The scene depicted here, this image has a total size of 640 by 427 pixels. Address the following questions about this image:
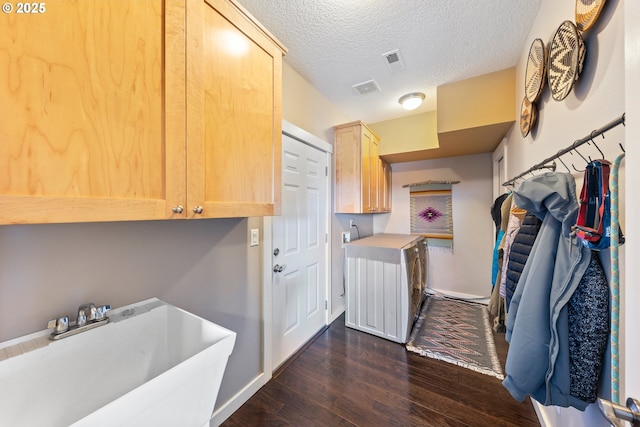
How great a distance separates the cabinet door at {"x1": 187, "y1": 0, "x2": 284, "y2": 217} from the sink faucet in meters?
0.52

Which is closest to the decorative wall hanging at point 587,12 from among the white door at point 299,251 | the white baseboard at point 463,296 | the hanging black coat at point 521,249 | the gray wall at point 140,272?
the hanging black coat at point 521,249

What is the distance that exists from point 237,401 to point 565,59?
8.61ft

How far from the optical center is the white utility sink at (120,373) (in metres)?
0.59

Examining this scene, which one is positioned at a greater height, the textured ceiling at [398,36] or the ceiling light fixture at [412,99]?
the textured ceiling at [398,36]

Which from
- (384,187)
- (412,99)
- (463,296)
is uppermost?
(412,99)

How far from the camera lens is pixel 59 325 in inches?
30.0

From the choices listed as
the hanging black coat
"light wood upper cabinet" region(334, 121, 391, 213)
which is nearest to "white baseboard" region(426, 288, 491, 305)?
"light wood upper cabinet" region(334, 121, 391, 213)

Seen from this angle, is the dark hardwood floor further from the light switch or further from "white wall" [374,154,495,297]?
"white wall" [374,154,495,297]

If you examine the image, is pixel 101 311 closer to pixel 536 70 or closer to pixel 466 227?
pixel 536 70

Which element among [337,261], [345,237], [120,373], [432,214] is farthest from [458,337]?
[120,373]

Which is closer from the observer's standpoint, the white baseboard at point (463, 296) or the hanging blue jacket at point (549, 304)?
the hanging blue jacket at point (549, 304)

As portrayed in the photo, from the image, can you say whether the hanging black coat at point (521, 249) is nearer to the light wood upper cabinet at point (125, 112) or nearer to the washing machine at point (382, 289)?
the washing machine at point (382, 289)

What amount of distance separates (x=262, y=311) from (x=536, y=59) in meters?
2.48

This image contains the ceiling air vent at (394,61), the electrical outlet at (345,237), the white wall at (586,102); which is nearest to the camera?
the white wall at (586,102)
